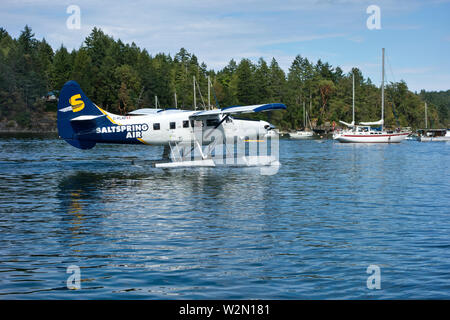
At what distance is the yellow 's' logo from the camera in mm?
29016

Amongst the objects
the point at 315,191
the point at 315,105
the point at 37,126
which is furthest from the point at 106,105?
the point at 315,191

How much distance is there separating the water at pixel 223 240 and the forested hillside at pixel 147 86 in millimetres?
125945

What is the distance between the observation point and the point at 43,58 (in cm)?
17212

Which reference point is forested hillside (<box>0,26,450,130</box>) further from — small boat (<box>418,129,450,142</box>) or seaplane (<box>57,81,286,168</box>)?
seaplane (<box>57,81,286,168</box>)

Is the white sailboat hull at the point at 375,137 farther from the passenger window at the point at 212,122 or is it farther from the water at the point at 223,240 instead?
the water at the point at 223,240

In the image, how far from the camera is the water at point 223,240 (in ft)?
28.7

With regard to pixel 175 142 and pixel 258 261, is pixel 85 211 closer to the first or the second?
pixel 258 261

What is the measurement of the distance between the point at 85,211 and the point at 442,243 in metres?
10.4

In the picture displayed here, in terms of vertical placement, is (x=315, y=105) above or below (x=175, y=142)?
above

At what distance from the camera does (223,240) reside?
12.0 meters

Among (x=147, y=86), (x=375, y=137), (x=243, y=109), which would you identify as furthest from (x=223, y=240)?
(x=147, y=86)

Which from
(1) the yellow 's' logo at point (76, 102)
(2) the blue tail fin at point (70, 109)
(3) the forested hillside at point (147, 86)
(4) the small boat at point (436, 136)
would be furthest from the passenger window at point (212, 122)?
(3) the forested hillside at point (147, 86)

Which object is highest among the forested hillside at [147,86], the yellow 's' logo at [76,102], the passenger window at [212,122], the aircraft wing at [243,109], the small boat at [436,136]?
the forested hillside at [147,86]

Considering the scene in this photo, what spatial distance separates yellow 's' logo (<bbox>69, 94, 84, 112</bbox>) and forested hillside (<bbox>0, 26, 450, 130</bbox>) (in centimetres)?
11446
